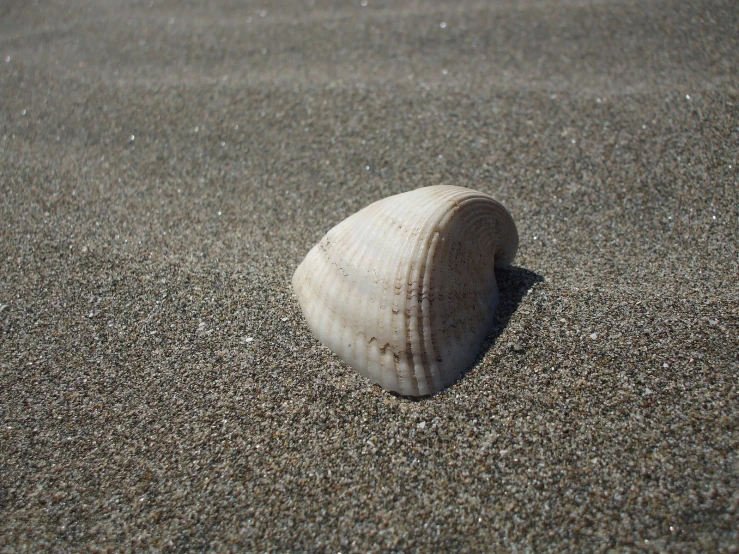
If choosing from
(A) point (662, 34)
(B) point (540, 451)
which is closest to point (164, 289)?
(B) point (540, 451)

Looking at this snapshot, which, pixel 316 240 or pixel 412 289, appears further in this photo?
pixel 316 240

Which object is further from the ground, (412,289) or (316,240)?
(412,289)

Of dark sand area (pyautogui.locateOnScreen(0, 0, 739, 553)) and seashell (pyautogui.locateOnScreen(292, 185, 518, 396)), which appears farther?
seashell (pyautogui.locateOnScreen(292, 185, 518, 396))

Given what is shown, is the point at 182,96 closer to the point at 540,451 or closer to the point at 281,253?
the point at 281,253

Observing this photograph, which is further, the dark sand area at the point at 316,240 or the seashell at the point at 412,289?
the seashell at the point at 412,289
